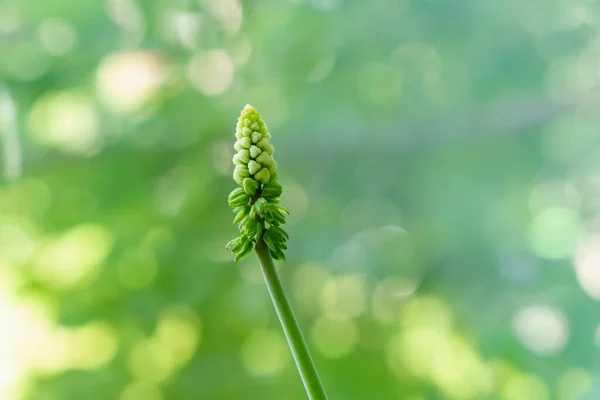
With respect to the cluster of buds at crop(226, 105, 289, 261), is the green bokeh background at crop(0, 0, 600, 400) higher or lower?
higher

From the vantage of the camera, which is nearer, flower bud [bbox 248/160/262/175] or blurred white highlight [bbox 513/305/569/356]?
flower bud [bbox 248/160/262/175]

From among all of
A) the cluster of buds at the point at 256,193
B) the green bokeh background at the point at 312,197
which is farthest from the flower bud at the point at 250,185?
the green bokeh background at the point at 312,197

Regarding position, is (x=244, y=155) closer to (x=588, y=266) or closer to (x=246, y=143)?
(x=246, y=143)

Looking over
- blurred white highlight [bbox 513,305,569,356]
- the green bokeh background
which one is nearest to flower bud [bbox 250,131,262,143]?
the green bokeh background

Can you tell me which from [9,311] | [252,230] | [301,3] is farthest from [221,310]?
[252,230]

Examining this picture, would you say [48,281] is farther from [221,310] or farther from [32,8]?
[32,8]

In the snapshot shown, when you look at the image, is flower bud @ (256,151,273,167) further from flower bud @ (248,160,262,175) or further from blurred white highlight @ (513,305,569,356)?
blurred white highlight @ (513,305,569,356)

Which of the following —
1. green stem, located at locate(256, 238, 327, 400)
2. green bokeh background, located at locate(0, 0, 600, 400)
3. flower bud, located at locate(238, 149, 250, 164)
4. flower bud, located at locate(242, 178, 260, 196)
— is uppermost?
green bokeh background, located at locate(0, 0, 600, 400)
